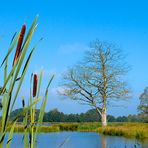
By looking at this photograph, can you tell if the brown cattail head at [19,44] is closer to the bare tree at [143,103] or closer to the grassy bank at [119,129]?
the grassy bank at [119,129]

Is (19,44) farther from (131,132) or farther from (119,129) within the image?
(119,129)

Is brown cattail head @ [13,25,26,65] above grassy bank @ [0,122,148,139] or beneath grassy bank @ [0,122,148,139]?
beneath

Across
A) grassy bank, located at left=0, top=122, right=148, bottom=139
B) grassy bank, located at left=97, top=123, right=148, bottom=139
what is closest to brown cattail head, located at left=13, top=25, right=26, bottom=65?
grassy bank, located at left=0, top=122, right=148, bottom=139

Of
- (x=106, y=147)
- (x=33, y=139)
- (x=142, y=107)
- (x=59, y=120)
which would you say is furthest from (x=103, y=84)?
(x=33, y=139)

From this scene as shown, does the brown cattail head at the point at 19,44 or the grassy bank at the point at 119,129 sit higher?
the grassy bank at the point at 119,129

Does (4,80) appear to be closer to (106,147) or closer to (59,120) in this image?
(106,147)

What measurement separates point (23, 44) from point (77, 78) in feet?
83.7

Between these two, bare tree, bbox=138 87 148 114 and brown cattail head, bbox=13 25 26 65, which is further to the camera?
bare tree, bbox=138 87 148 114

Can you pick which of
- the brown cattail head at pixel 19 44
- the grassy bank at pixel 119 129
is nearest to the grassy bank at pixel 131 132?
the grassy bank at pixel 119 129

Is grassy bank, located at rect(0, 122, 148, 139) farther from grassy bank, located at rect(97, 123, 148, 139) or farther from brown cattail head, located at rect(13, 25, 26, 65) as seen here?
brown cattail head, located at rect(13, 25, 26, 65)

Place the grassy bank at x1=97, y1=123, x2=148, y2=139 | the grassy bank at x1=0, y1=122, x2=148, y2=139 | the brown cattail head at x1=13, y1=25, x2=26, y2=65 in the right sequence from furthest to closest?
the grassy bank at x1=0, y1=122, x2=148, y2=139 < the grassy bank at x1=97, y1=123, x2=148, y2=139 < the brown cattail head at x1=13, y1=25, x2=26, y2=65

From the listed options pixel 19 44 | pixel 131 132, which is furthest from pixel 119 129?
pixel 19 44

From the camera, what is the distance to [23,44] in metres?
0.95

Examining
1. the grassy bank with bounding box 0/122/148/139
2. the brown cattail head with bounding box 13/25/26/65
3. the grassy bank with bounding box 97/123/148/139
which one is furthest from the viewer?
the grassy bank with bounding box 0/122/148/139
